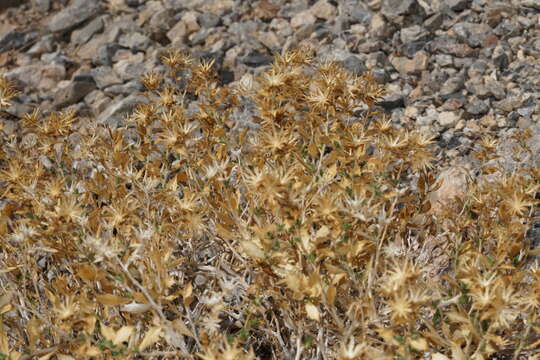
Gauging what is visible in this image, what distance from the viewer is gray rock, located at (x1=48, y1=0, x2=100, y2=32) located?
5008 millimetres

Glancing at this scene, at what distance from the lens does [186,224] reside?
2037mm

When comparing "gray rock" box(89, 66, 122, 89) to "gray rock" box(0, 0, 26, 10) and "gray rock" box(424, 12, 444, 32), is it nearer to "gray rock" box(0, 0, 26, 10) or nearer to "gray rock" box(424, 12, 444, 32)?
"gray rock" box(0, 0, 26, 10)

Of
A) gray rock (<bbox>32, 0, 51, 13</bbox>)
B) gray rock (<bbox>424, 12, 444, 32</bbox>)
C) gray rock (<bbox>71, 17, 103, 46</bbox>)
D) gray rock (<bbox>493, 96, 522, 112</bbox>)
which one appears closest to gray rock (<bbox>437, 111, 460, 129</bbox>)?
gray rock (<bbox>493, 96, 522, 112</bbox>)

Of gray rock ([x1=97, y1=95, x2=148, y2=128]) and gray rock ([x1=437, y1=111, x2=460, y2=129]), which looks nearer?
gray rock ([x1=437, y1=111, x2=460, y2=129])

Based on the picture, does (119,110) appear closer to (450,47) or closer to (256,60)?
(256,60)

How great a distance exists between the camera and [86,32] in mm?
4922

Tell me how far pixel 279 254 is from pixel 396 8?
9.83 ft

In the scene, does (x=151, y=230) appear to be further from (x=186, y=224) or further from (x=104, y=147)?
(x=104, y=147)

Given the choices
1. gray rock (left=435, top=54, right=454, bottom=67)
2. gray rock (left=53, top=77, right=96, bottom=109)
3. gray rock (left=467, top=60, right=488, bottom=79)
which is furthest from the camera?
gray rock (left=53, top=77, right=96, bottom=109)

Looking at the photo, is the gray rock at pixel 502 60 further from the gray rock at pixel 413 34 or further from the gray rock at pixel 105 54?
the gray rock at pixel 105 54

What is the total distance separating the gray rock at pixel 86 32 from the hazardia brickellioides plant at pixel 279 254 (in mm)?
2561

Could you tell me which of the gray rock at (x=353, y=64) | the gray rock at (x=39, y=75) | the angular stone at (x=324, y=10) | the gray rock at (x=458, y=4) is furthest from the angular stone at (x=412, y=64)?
the gray rock at (x=39, y=75)

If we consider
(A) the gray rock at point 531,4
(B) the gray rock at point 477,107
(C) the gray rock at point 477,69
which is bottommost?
(B) the gray rock at point 477,107

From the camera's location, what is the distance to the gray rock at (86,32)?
4887mm
